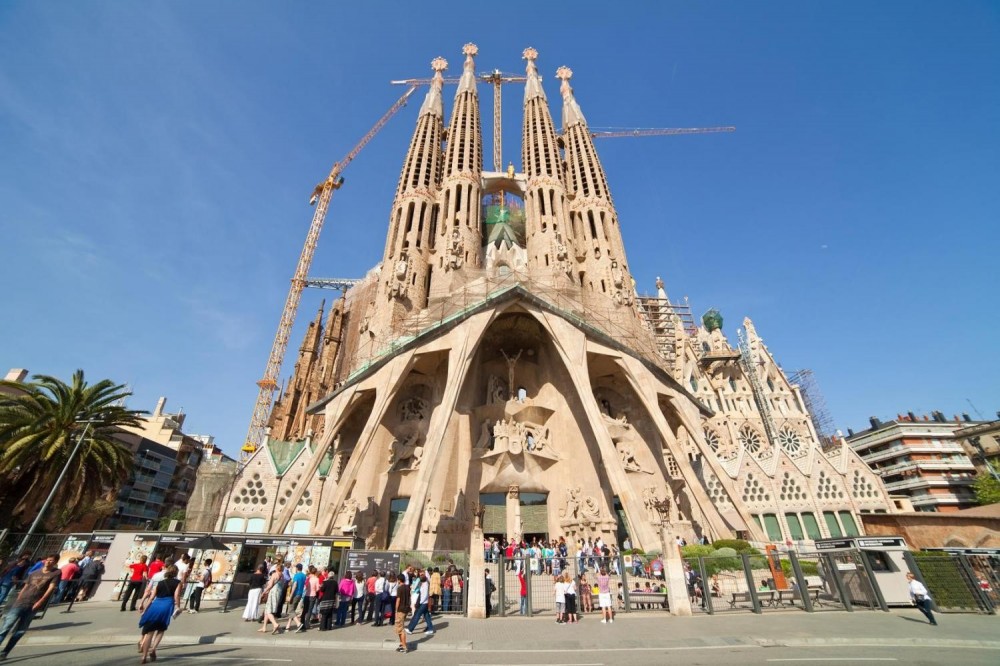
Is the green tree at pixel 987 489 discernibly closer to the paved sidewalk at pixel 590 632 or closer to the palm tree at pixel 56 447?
the paved sidewalk at pixel 590 632

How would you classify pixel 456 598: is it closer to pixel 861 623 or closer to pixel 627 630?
pixel 627 630

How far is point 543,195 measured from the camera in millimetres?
37188

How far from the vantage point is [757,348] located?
49656 mm

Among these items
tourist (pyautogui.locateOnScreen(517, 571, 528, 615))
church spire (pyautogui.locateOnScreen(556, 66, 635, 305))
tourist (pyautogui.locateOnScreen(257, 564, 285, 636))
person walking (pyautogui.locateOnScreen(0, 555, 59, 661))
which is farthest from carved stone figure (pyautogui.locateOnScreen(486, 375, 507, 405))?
person walking (pyautogui.locateOnScreen(0, 555, 59, 661))

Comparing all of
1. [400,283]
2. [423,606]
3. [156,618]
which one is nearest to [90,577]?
[156,618]

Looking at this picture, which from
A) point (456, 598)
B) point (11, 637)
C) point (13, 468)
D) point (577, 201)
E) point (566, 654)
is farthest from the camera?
point (577, 201)

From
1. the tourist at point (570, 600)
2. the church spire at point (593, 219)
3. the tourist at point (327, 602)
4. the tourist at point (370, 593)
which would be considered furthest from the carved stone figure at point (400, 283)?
the tourist at point (570, 600)

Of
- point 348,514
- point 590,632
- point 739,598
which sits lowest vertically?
Result: point 590,632

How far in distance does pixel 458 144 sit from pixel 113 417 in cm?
3172

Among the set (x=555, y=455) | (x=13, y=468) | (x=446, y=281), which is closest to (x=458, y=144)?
(x=446, y=281)

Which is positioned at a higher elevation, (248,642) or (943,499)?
(943,499)

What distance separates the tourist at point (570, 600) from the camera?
1058 centimetres

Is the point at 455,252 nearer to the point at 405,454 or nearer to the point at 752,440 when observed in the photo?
the point at 405,454

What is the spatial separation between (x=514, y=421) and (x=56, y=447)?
21.7 m
